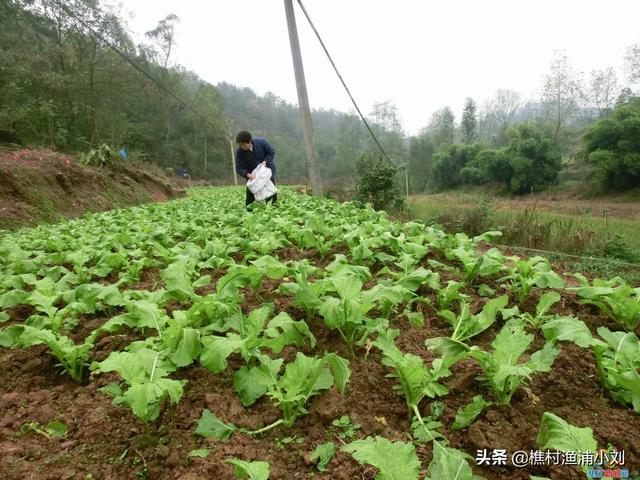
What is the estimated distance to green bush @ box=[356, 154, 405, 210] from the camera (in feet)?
32.7

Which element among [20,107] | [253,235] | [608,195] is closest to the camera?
[253,235]

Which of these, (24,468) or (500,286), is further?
(500,286)

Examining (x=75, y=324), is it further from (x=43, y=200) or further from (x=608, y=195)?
(x=608, y=195)

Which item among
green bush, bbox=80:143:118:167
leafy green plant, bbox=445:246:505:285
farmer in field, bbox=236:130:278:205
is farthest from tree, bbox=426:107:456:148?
leafy green plant, bbox=445:246:505:285

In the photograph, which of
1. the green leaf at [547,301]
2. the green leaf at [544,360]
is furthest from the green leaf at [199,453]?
the green leaf at [547,301]

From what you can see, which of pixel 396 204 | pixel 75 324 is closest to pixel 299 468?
pixel 75 324

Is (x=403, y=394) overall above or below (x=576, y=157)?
below

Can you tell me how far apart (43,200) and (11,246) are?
7325 mm

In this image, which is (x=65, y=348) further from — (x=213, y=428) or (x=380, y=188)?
(x=380, y=188)

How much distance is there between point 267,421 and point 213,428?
0.22m

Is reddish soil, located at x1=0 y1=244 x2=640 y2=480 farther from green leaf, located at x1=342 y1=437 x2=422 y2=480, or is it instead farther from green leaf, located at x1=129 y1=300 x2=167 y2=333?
green leaf, located at x1=129 y1=300 x2=167 y2=333

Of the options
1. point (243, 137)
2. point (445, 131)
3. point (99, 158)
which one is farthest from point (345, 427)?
point (445, 131)

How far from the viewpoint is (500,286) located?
300 cm

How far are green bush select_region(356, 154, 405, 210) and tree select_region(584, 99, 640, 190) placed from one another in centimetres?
2629
